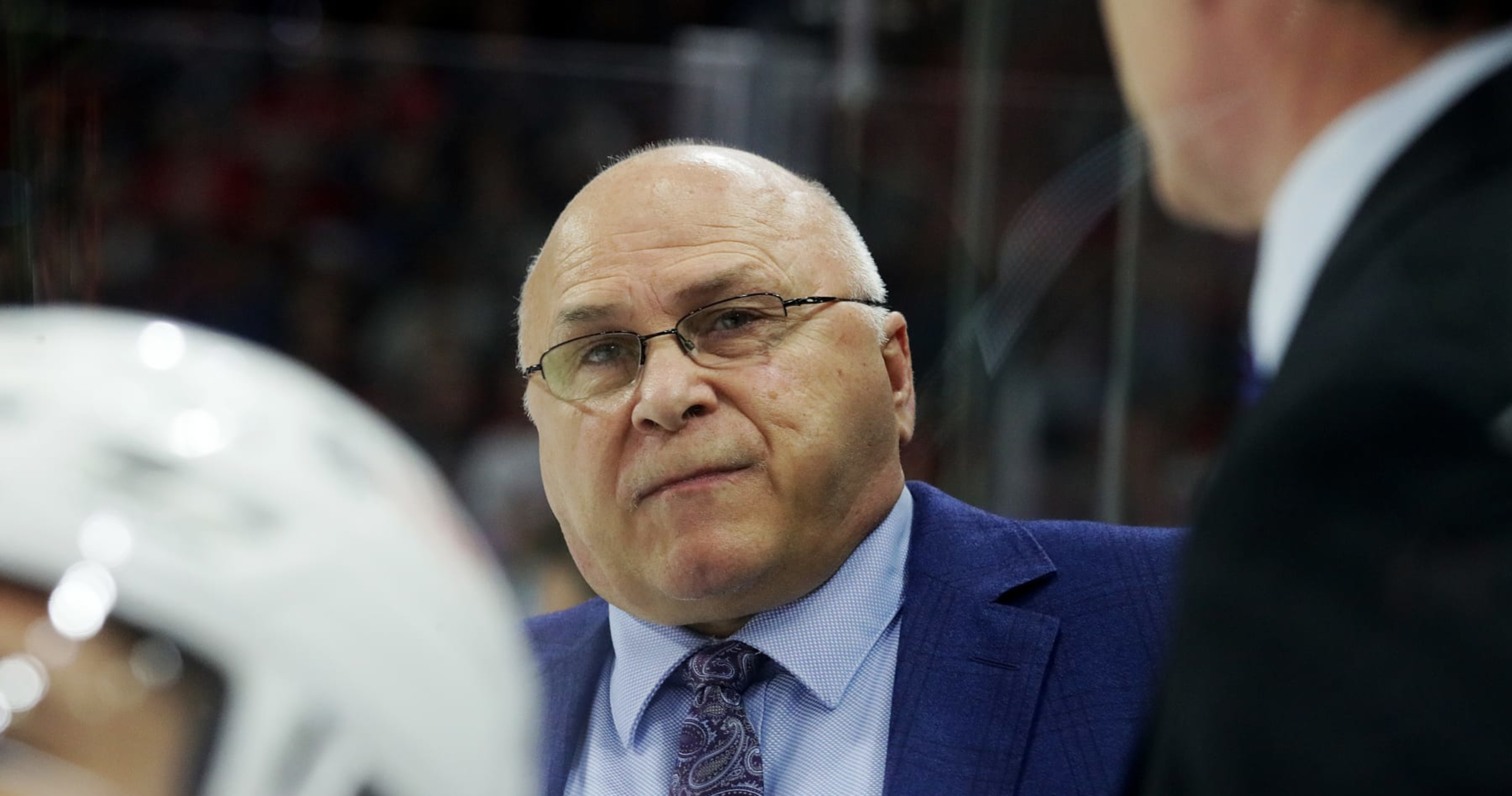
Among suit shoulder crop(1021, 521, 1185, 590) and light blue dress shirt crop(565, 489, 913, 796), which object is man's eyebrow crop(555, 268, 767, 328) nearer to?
light blue dress shirt crop(565, 489, 913, 796)

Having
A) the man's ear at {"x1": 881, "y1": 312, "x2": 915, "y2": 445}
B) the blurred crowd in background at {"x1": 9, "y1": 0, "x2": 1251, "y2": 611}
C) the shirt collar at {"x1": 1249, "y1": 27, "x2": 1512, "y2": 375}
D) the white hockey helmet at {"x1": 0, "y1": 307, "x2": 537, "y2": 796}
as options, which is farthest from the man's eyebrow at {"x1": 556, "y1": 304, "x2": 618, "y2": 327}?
the blurred crowd in background at {"x1": 9, "y1": 0, "x2": 1251, "y2": 611}

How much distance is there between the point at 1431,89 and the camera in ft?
2.00

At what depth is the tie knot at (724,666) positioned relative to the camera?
55.5 inches

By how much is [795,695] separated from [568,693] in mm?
251

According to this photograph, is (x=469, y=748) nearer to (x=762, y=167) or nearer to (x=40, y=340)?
(x=40, y=340)

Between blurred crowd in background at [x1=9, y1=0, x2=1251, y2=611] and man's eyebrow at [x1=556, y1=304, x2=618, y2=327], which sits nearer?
man's eyebrow at [x1=556, y1=304, x2=618, y2=327]

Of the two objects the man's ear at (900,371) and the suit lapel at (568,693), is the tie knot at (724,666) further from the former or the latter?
the man's ear at (900,371)

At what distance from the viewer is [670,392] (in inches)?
54.3

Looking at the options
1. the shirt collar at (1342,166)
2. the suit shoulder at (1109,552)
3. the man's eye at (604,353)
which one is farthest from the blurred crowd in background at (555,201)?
the shirt collar at (1342,166)

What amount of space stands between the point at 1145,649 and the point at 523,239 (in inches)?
70.6

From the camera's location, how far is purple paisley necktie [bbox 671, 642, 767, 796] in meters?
1.33

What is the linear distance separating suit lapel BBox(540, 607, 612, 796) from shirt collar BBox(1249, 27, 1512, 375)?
3.02ft

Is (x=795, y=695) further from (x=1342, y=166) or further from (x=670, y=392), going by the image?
(x=1342, y=166)

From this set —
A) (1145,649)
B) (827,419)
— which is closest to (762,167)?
(827,419)
